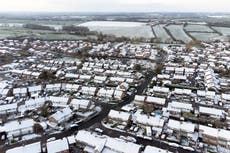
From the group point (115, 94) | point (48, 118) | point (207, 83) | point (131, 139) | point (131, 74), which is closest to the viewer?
point (131, 139)

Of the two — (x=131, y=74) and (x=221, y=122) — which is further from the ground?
(x=131, y=74)

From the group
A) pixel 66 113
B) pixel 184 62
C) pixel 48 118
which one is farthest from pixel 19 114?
pixel 184 62

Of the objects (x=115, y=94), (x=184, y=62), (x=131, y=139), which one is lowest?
(x=131, y=139)

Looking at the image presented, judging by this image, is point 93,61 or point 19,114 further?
point 93,61

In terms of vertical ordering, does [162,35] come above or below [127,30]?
below

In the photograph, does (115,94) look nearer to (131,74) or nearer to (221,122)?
(131,74)

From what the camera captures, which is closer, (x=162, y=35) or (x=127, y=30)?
(x=162, y=35)

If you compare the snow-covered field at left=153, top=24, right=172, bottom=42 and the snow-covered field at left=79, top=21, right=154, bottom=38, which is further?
the snow-covered field at left=79, top=21, right=154, bottom=38

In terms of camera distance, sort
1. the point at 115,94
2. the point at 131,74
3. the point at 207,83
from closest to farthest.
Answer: the point at 115,94 < the point at 207,83 < the point at 131,74

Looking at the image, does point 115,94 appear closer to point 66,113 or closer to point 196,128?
point 66,113

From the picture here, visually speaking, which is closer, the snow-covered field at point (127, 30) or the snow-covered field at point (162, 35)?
the snow-covered field at point (162, 35)
